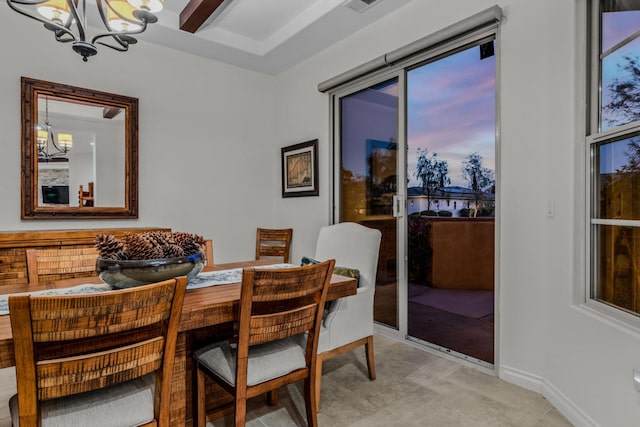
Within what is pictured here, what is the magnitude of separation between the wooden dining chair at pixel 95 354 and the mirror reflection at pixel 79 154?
2400 millimetres

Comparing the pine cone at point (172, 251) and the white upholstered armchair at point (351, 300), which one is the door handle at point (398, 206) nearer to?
the white upholstered armchair at point (351, 300)

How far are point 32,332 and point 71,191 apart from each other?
2696 mm

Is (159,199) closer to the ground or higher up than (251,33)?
closer to the ground

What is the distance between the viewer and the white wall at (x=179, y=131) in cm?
295

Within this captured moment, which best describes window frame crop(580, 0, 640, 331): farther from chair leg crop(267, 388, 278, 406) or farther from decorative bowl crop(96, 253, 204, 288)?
decorative bowl crop(96, 253, 204, 288)

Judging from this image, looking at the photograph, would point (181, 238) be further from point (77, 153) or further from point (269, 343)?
point (77, 153)

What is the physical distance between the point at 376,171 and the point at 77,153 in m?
2.65

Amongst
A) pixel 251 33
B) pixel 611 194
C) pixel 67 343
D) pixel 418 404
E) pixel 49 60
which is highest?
pixel 251 33

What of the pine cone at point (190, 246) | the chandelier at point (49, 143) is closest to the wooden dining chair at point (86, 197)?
the chandelier at point (49, 143)

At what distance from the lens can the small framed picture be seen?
3895 millimetres

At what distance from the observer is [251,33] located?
3.69 m

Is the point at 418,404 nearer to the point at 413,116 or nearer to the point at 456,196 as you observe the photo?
the point at 456,196

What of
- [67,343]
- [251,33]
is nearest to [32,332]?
[67,343]

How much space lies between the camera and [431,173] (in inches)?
116
